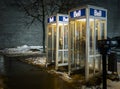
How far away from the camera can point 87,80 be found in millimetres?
8289

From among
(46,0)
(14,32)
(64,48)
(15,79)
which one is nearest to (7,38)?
(14,32)

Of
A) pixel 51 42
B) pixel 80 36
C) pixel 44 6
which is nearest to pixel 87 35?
pixel 80 36

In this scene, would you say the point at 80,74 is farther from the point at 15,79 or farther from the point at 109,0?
the point at 109,0

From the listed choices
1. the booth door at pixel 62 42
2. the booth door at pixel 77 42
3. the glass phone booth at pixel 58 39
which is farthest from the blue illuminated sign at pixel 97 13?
the booth door at pixel 62 42

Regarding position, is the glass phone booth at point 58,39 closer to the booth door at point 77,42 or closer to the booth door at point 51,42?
the booth door at point 51,42

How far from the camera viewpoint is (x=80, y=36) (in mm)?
9836

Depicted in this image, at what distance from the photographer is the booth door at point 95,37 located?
890cm

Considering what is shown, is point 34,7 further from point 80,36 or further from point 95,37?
point 95,37

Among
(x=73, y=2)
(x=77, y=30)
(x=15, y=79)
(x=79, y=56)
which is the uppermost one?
(x=73, y=2)

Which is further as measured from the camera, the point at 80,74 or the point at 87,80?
the point at 80,74

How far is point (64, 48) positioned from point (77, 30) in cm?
225

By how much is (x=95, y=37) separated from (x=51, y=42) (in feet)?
13.0

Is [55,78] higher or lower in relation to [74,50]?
lower

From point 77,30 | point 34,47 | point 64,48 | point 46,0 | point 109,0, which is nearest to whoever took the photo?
point 77,30
